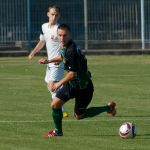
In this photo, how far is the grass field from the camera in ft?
40.2

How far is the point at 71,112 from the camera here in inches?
642

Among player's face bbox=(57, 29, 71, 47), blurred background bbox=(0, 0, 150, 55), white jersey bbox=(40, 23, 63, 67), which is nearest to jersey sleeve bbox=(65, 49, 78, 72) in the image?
player's face bbox=(57, 29, 71, 47)

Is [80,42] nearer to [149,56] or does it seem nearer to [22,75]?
[149,56]

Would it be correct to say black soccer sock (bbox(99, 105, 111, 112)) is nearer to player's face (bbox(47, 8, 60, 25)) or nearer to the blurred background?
player's face (bbox(47, 8, 60, 25))

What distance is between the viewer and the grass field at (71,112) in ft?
40.2

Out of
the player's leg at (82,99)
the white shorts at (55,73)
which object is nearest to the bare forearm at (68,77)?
the player's leg at (82,99)

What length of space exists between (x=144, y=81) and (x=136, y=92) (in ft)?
10.2

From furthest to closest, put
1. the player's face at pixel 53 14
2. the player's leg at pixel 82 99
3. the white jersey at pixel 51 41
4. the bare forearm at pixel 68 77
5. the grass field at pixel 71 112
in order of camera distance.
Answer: the white jersey at pixel 51 41
the player's face at pixel 53 14
the player's leg at pixel 82 99
the bare forearm at pixel 68 77
the grass field at pixel 71 112

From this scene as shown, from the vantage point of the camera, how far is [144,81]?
23250 mm

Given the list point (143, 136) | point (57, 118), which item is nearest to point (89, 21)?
point (143, 136)

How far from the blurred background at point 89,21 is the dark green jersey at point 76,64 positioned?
25.3 meters

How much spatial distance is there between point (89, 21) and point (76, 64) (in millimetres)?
26541

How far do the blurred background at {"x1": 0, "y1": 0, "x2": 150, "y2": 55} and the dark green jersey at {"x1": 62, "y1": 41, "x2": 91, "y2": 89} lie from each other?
2528 cm

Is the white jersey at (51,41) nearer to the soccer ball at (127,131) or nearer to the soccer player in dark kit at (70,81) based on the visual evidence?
the soccer player in dark kit at (70,81)
